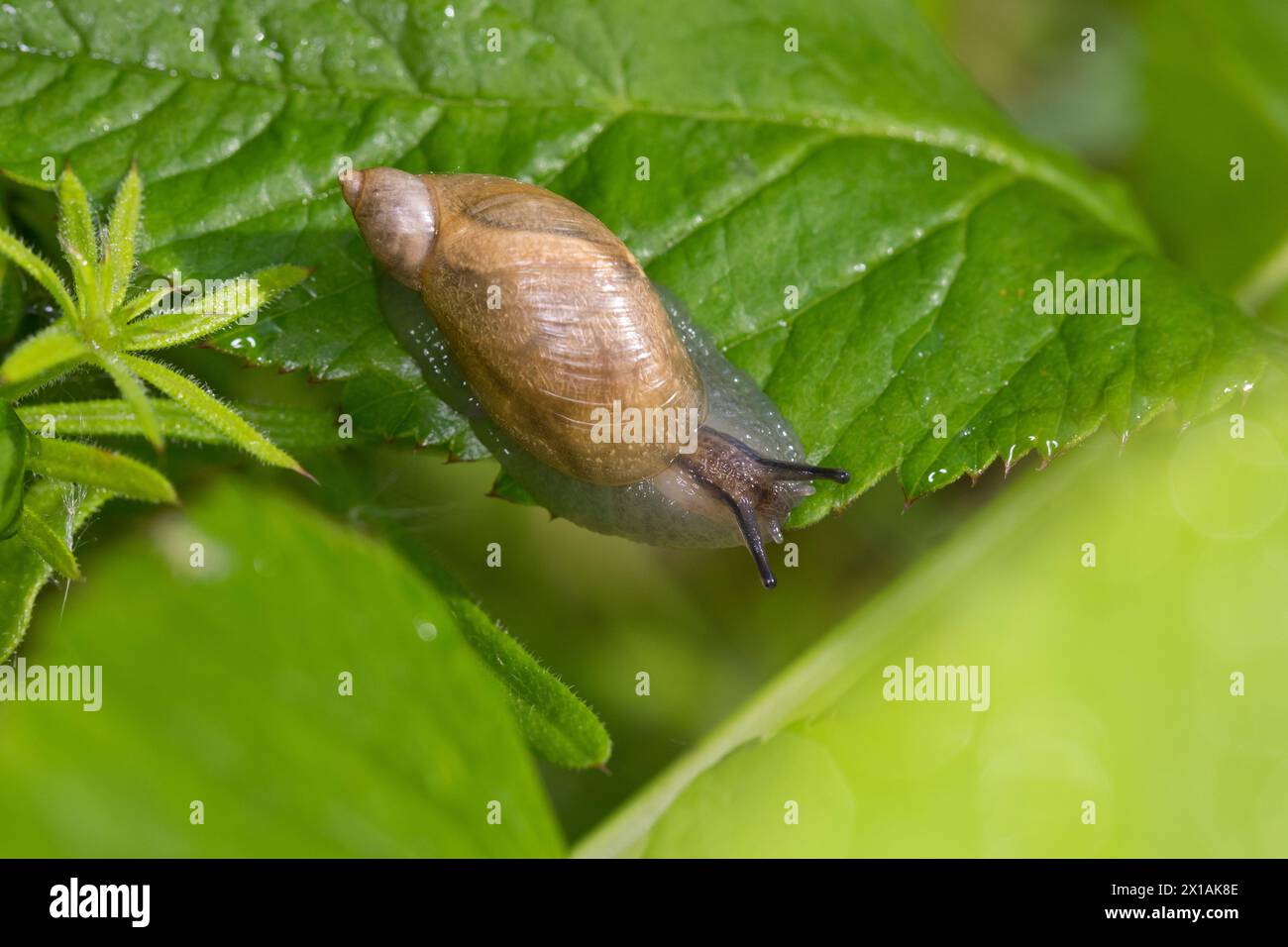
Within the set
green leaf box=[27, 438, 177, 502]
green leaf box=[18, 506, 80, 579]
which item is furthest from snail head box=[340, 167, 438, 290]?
green leaf box=[18, 506, 80, 579]

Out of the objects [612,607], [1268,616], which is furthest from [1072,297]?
[612,607]

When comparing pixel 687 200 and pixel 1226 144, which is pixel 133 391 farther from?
pixel 1226 144

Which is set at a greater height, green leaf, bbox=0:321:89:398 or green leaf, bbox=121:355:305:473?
green leaf, bbox=0:321:89:398

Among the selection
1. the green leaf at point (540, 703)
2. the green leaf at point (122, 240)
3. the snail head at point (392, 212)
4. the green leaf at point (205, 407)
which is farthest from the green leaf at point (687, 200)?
the green leaf at point (540, 703)

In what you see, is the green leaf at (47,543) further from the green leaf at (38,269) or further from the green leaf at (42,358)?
the green leaf at (38,269)

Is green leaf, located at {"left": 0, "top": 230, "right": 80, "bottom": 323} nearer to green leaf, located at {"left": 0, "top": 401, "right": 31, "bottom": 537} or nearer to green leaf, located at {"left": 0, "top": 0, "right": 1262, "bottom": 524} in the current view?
green leaf, located at {"left": 0, "top": 401, "right": 31, "bottom": 537}

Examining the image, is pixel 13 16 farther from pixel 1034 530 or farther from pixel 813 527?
pixel 1034 530
